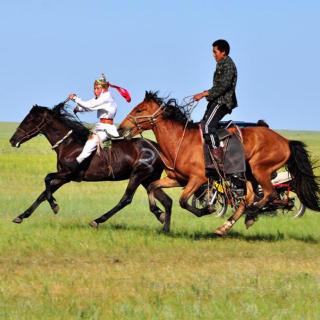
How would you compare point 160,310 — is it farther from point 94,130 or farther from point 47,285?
point 94,130

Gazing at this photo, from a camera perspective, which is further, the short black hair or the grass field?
the short black hair

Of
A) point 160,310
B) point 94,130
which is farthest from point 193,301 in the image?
point 94,130

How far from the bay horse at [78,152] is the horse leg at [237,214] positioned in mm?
1607

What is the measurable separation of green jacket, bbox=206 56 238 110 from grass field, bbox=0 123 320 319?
2250mm

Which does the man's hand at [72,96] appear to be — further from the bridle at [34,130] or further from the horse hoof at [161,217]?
the horse hoof at [161,217]

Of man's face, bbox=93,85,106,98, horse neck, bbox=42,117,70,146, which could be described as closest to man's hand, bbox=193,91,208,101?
man's face, bbox=93,85,106,98

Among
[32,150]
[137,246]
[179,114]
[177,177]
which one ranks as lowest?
[32,150]

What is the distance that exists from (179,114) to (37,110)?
3.12m

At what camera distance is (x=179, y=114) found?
1463cm

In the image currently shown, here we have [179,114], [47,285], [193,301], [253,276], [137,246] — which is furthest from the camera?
[179,114]

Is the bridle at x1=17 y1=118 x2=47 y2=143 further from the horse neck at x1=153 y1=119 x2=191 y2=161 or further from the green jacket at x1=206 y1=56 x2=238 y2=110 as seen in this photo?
the green jacket at x1=206 y1=56 x2=238 y2=110

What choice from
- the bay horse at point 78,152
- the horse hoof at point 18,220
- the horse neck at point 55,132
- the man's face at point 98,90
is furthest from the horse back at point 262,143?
the horse hoof at point 18,220

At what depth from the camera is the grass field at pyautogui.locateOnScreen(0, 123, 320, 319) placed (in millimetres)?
8461

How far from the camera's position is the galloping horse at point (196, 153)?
14.2 meters
